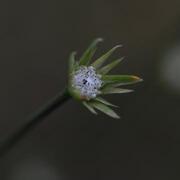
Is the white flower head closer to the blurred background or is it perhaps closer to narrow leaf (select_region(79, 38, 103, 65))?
narrow leaf (select_region(79, 38, 103, 65))

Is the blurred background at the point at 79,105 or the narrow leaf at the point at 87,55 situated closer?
the narrow leaf at the point at 87,55

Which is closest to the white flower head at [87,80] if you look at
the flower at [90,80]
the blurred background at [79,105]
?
the flower at [90,80]

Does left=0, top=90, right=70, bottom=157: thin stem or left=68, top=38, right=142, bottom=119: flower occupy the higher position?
left=68, top=38, right=142, bottom=119: flower

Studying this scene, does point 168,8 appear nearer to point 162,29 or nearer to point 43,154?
point 162,29

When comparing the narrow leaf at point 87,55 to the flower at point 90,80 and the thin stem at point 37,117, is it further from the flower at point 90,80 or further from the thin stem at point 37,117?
the thin stem at point 37,117

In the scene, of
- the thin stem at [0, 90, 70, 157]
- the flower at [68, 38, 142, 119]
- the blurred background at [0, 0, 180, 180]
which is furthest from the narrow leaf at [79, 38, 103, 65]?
the blurred background at [0, 0, 180, 180]

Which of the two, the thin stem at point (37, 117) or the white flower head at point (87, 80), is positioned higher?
the white flower head at point (87, 80)

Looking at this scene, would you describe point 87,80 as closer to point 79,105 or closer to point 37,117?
point 37,117

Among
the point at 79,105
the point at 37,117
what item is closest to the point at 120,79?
the point at 37,117
